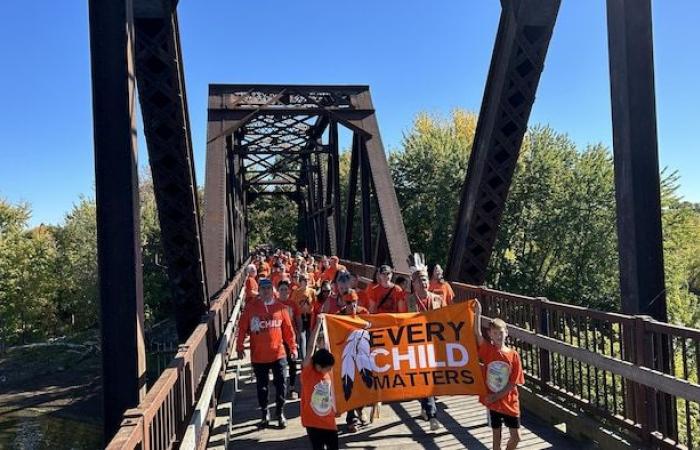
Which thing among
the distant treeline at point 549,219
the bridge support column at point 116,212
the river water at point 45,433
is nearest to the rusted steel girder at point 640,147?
the bridge support column at point 116,212

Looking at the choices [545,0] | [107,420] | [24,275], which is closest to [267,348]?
[107,420]

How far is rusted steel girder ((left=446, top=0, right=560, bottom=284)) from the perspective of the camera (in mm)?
6930

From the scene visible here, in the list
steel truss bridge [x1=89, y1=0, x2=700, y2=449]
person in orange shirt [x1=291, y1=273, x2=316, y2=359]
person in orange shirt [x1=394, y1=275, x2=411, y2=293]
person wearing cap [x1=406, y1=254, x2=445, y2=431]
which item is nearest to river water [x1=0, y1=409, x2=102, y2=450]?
steel truss bridge [x1=89, y1=0, x2=700, y2=449]

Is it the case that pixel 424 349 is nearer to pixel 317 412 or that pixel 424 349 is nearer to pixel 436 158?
pixel 317 412

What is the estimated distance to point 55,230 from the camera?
63469mm

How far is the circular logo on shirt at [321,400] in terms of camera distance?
15.8ft

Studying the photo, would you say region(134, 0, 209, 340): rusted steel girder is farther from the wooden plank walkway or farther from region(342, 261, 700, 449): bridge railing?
region(342, 261, 700, 449): bridge railing

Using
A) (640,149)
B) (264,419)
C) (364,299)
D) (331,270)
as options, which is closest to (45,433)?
(331,270)

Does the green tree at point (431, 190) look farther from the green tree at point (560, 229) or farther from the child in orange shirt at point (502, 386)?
the child in orange shirt at point (502, 386)

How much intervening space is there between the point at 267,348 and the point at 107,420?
2.26 metres

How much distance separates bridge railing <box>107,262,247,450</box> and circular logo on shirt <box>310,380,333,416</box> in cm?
110

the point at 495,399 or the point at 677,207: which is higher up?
the point at 677,207

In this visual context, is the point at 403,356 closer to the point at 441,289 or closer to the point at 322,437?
the point at 322,437

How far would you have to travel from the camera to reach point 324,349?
490 centimetres
